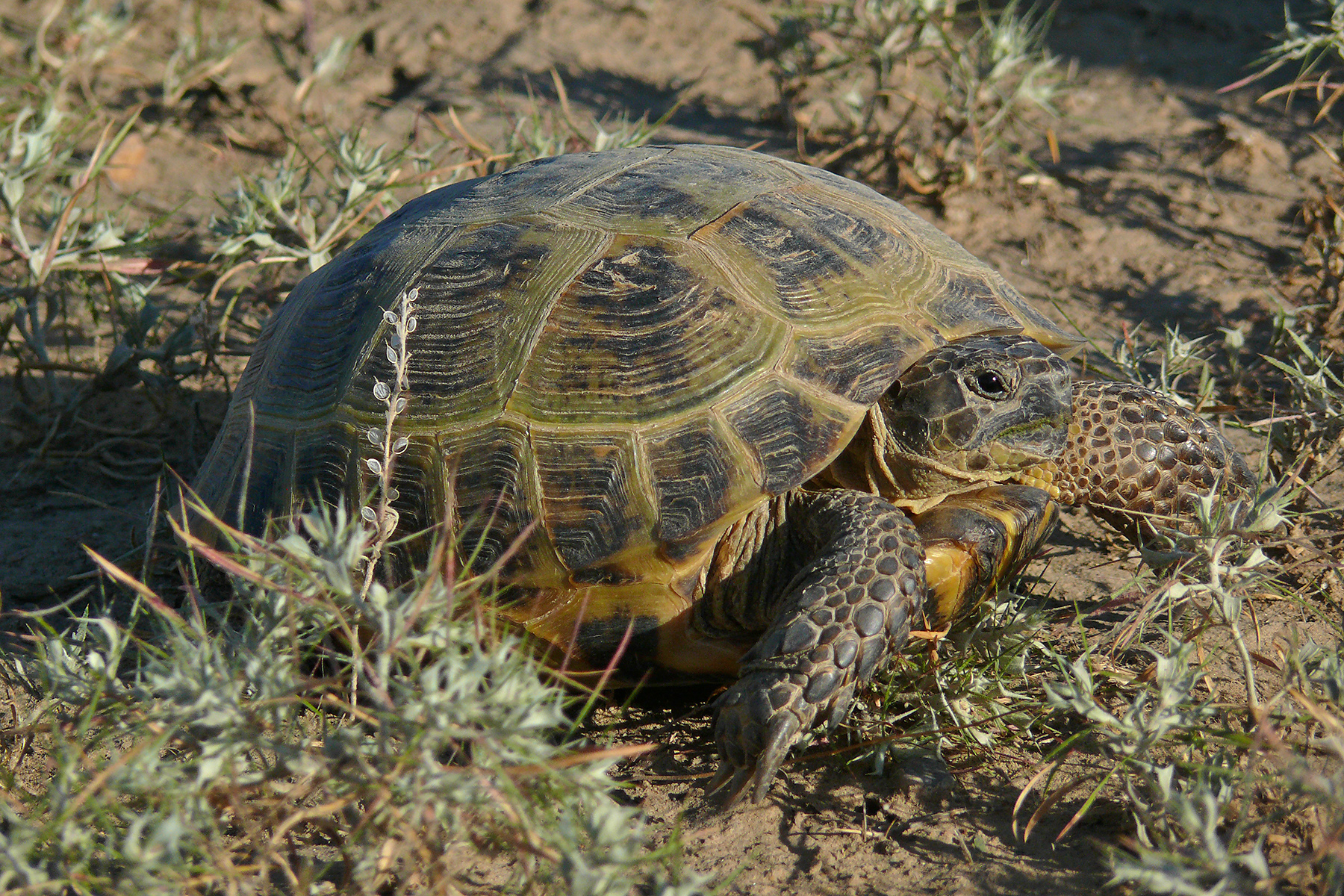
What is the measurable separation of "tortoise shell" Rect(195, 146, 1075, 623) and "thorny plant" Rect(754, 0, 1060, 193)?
1914 millimetres

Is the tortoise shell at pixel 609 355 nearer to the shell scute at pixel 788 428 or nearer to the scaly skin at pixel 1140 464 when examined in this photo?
the shell scute at pixel 788 428

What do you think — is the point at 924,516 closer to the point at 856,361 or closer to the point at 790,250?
the point at 856,361

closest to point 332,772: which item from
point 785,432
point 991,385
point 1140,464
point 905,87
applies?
point 785,432

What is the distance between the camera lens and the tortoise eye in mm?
2771

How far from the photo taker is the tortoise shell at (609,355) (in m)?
2.58

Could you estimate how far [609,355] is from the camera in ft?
8.80

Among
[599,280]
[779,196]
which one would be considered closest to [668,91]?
[779,196]

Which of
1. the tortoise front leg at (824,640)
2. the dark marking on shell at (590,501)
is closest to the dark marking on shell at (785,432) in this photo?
the tortoise front leg at (824,640)

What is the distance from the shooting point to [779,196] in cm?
305

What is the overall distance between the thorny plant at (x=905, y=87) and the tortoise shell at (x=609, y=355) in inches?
75.4

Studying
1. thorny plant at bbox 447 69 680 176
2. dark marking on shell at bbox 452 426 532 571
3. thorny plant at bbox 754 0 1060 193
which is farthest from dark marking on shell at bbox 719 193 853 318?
thorny plant at bbox 754 0 1060 193

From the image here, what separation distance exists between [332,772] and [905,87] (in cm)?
472

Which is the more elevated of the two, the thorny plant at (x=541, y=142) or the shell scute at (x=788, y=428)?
the thorny plant at (x=541, y=142)

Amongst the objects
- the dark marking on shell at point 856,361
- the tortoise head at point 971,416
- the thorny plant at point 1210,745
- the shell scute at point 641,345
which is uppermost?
the shell scute at point 641,345
